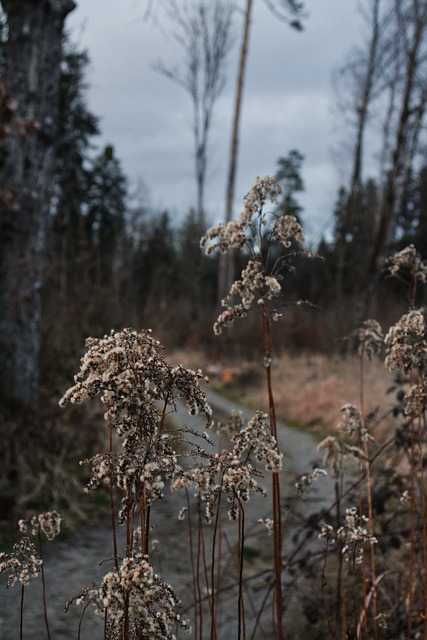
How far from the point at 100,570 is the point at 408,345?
3045 mm

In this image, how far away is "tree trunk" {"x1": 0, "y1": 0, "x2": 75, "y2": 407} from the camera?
5.26 meters

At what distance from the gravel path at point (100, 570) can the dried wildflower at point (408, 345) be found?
3.20 ft

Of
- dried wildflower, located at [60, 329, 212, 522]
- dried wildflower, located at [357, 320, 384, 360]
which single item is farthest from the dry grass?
dried wildflower, located at [60, 329, 212, 522]

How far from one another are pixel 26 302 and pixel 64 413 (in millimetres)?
1061

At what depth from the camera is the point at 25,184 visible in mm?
5293

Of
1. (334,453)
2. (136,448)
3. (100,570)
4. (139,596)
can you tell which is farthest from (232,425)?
(100,570)

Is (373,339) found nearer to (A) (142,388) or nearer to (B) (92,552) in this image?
(A) (142,388)

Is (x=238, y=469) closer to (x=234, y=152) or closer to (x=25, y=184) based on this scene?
(x=25, y=184)

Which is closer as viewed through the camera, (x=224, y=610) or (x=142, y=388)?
(x=142, y=388)

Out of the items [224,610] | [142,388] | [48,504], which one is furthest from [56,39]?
[142,388]

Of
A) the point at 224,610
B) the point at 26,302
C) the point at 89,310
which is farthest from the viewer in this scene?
the point at 89,310

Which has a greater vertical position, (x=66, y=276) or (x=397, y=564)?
(x=66, y=276)

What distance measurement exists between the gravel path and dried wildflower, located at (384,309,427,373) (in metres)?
0.97

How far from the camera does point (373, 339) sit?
2178mm
